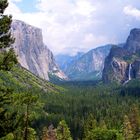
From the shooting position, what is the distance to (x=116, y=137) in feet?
373

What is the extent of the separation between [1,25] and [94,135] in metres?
86.1

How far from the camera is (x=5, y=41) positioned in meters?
34.3

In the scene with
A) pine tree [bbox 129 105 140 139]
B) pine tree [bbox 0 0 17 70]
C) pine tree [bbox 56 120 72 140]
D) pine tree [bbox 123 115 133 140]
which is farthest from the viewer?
pine tree [bbox 129 105 140 139]

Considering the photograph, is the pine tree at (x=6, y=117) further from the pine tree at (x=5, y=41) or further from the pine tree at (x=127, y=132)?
the pine tree at (x=127, y=132)

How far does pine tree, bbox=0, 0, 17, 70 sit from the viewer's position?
33.8 metres

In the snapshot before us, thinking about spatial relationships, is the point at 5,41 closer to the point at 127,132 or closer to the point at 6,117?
the point at 6,117

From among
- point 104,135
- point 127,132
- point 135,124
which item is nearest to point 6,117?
point 104,135

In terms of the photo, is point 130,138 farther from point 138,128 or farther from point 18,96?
point 18,96

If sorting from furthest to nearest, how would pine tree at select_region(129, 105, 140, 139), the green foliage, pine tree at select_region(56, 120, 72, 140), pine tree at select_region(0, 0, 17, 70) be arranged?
pine tree at select_region(129, 105, 140, 139) → pine tree at select_region(56, 120, 72, 140) → the green foliage → pine tree at select_region(0, 0, 17, 70)

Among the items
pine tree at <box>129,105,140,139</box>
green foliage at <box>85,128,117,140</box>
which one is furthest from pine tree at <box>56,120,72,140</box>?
pine tree at <box>129,105,140,139</box>

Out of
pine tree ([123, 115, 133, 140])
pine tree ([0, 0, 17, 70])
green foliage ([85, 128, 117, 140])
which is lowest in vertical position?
pine tree ([123, 115, 133, 140])

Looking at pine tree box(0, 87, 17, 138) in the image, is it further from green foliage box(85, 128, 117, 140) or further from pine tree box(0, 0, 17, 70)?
green foliage box(85, 128, 117, 140)

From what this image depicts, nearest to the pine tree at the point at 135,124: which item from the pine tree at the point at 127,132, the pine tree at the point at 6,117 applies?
the pine tree at the point at 127,132

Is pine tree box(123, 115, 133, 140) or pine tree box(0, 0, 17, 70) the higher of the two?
pine tree box(0, 0, 17, 70)
